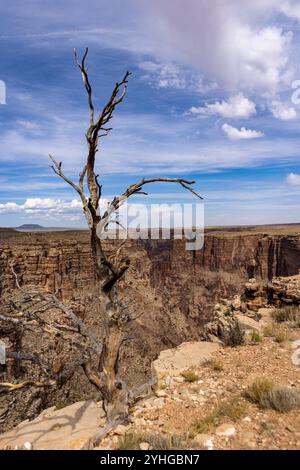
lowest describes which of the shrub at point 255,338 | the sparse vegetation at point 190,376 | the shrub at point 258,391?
the sparse vegetation at point 190,376

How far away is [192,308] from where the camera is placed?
2174 inches

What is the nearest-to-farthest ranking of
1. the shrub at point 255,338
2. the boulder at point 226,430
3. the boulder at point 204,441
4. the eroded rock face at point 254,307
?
the boulder at point 204,441 → the boulder at point 226,430 → the shrub at point 255,338 → the eroded rock face at point 254,307

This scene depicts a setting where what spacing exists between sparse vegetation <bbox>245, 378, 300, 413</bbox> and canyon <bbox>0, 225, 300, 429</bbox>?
1587 centimetres

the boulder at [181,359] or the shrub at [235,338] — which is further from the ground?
the shrub at [235,338]

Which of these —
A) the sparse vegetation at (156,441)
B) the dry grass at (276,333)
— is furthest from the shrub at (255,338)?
the sparse vegetation at (156,441)

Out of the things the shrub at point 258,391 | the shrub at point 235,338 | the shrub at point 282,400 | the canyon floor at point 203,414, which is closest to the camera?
the canyon floor at point 203,414

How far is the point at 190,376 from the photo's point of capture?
658cm

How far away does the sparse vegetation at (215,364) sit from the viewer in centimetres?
692

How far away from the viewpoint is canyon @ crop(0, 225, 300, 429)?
24.5 meters

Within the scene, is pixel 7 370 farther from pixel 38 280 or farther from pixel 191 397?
pixel 191 397

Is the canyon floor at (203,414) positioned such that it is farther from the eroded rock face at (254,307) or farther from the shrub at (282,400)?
the eroded rock face at (254,307)

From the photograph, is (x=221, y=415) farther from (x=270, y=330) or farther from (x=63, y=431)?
(x=270, y=330)

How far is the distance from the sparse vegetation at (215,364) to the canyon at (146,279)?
1387 cm

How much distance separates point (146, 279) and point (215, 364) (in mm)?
53211
